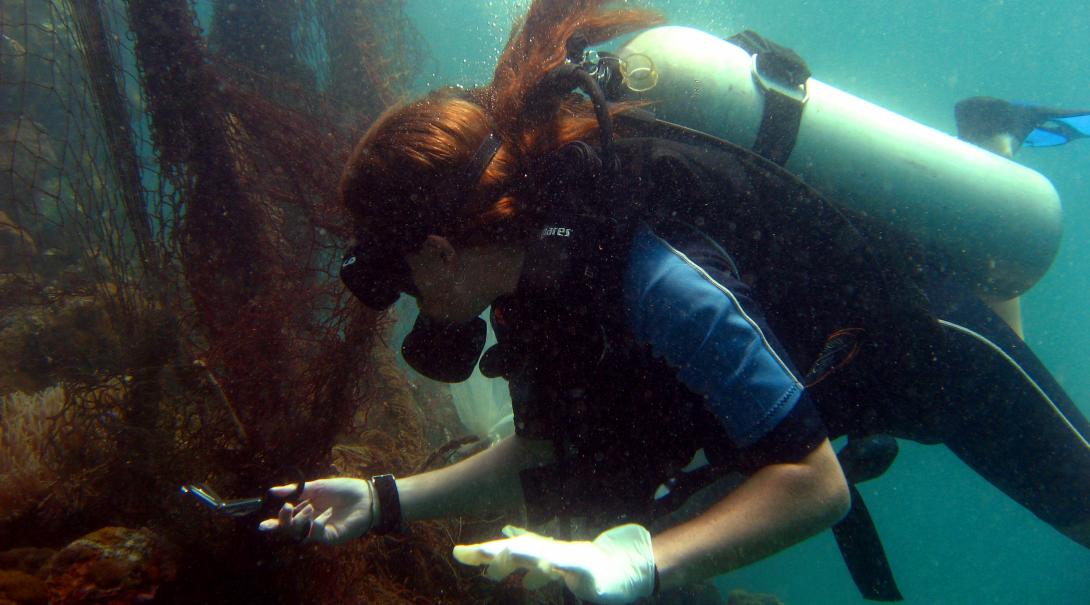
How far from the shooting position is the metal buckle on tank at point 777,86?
2662 millimetres

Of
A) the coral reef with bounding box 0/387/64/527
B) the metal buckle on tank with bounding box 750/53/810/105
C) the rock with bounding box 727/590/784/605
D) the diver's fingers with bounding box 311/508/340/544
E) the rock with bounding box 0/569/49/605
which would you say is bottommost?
the rock with bounding box 727/590/784/605

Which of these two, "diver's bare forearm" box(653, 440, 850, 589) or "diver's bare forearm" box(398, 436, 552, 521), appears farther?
"diver's bare forearm" box(398, 436, 552, 521)

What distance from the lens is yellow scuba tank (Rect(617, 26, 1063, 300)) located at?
2.58m

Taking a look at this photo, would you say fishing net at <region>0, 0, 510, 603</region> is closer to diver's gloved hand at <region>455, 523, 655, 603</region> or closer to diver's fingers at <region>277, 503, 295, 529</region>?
diver's fingers at <region>277, 503, 295, 529</region>

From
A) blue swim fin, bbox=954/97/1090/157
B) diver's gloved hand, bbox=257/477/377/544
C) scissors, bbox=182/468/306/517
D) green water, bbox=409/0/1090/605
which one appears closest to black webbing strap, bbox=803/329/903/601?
diver's gloved hand, bbox=257/477/377/544

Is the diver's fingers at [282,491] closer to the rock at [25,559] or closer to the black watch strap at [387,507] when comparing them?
the black watch strap at [387,507]

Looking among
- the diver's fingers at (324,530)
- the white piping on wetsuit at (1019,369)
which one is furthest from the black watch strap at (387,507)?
the white piping on wetsuit at (1019,369)

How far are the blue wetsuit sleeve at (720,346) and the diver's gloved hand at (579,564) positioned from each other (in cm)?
47

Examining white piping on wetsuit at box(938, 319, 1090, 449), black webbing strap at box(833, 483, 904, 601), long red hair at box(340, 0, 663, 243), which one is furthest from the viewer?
white piping on wetsuit at box(938, 319, 1090, 449)

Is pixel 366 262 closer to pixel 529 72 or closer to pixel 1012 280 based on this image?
pixel 529 72

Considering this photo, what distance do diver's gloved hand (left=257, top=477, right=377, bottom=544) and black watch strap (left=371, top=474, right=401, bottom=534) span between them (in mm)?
31

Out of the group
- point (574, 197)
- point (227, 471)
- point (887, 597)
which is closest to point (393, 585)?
point (227, 471)

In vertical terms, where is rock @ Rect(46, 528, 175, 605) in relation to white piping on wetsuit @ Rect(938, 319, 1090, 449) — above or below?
below

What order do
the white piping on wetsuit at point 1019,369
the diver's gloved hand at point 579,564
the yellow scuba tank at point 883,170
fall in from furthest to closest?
the yellow scuba tank at point 883,170 → the white piping on wetsuit at point 1019,369 → the diver's gloved hand at point 579,564
